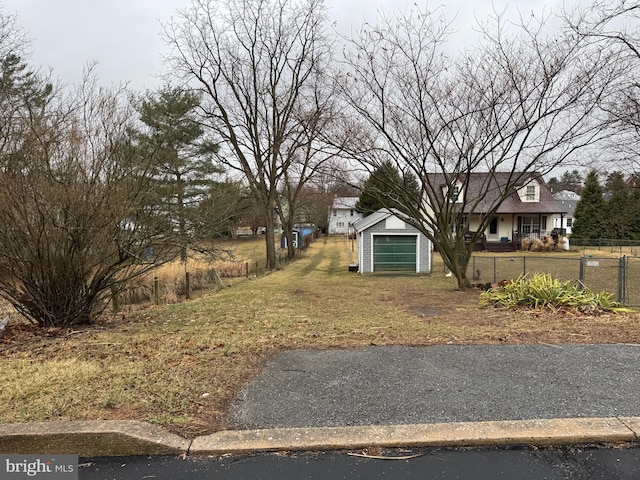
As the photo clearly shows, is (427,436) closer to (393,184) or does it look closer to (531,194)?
(393,184)

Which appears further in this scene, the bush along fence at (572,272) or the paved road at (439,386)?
the bush along fence at (572,272)

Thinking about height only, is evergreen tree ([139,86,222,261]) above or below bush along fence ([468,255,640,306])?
above

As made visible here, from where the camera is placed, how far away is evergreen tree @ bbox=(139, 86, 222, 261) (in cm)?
808

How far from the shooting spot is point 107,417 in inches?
121

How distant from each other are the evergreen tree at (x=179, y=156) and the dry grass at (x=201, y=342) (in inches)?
76.6

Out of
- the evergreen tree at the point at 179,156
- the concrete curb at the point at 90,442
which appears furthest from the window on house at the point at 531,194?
the concrete curb at the point at 90,442

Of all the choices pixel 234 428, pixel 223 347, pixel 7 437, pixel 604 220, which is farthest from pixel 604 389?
pixel 604 220

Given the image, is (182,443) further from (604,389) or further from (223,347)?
(604,389)

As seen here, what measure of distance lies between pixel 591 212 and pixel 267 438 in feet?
141

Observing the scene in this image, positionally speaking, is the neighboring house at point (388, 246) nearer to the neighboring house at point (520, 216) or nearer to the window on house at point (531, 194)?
the neighboring house at point (520, 216)

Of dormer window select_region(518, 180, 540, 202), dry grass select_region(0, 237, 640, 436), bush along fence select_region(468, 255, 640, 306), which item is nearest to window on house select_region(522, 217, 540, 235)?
dormer window select_region(518, 180, 540, 202)

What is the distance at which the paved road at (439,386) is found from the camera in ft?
10.5

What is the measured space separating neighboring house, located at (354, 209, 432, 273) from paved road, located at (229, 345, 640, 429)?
14.6 m

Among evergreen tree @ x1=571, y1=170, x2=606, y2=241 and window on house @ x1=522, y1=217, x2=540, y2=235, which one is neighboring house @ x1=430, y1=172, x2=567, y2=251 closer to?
window on house @ x1=522, y1=217, x2=540, y2=235
